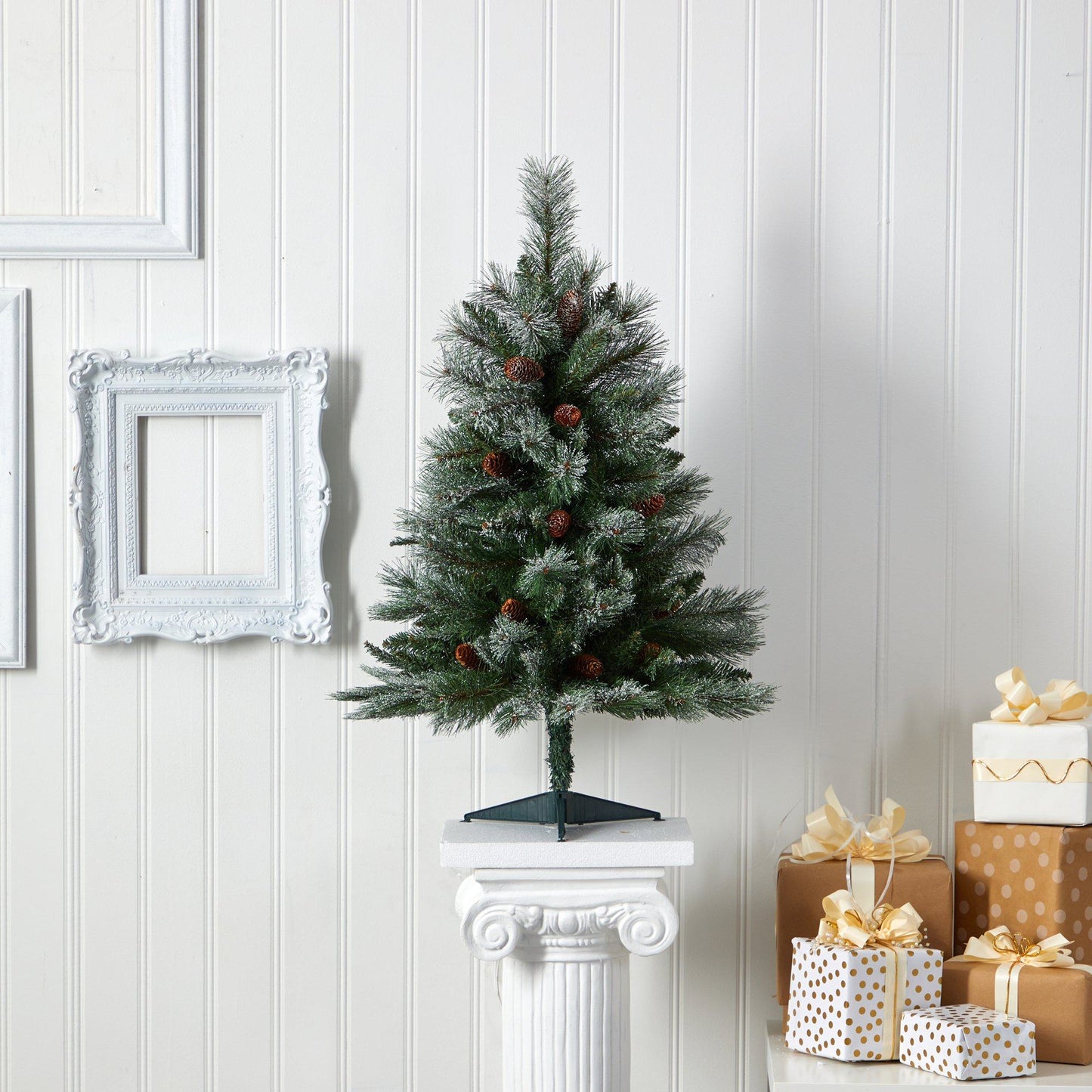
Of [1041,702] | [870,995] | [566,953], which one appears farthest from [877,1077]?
[1041,702]

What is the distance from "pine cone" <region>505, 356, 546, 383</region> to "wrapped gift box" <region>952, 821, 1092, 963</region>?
0.80 m

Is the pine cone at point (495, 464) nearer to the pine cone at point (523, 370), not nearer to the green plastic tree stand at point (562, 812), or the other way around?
the pine cone at point (523, 370)

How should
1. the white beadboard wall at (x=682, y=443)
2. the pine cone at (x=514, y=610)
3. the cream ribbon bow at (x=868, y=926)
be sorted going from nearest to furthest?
the pine cone at (x=514, y=610) < the cream ribbon bow at (x=868, y=926) < the white beadboard wall at (x=682, y=443)

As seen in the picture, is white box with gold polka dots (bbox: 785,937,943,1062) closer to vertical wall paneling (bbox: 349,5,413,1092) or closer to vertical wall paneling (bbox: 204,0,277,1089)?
vertical wall paneling (bbox: 349,5,413,1092)

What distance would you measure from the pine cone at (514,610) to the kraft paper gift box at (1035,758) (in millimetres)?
637

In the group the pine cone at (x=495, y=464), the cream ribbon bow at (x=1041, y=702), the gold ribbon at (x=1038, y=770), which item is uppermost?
the pine cone at (x=495, y=464)

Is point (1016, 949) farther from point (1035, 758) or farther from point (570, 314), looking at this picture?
point (570, 314)

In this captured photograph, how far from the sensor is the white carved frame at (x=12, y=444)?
155cm

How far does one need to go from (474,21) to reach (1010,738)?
4.13 ft

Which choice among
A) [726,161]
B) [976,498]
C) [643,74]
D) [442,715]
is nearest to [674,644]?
[442,715]

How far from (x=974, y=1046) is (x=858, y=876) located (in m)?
0.22

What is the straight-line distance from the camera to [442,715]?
3.80 ft

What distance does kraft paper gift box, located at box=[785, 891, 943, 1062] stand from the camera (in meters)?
1.20

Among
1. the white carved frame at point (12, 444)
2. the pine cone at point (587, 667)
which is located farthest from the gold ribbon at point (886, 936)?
the white carved frame at point (12, 444)
